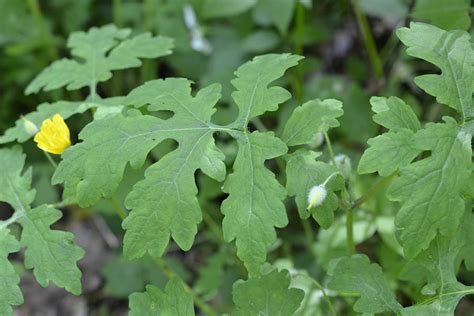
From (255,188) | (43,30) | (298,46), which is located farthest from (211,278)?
(43,30)

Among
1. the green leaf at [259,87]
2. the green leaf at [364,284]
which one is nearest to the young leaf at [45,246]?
the green leaf at [259,87]

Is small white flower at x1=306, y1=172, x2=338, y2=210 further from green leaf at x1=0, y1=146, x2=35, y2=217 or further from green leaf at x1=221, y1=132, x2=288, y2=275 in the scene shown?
green leaf at x1=0, y1=146, x2=35, y2=217

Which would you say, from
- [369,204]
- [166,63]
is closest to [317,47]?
[166,63]

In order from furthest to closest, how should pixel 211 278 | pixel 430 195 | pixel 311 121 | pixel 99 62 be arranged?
1. pixel 211 278
2. pixel 99 62
3. pixel 311 121
4. pixel 430 195

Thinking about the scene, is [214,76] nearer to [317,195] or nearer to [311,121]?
[311,121]

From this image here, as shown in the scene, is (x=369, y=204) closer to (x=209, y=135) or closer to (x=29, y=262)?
(x=209, y=135)
